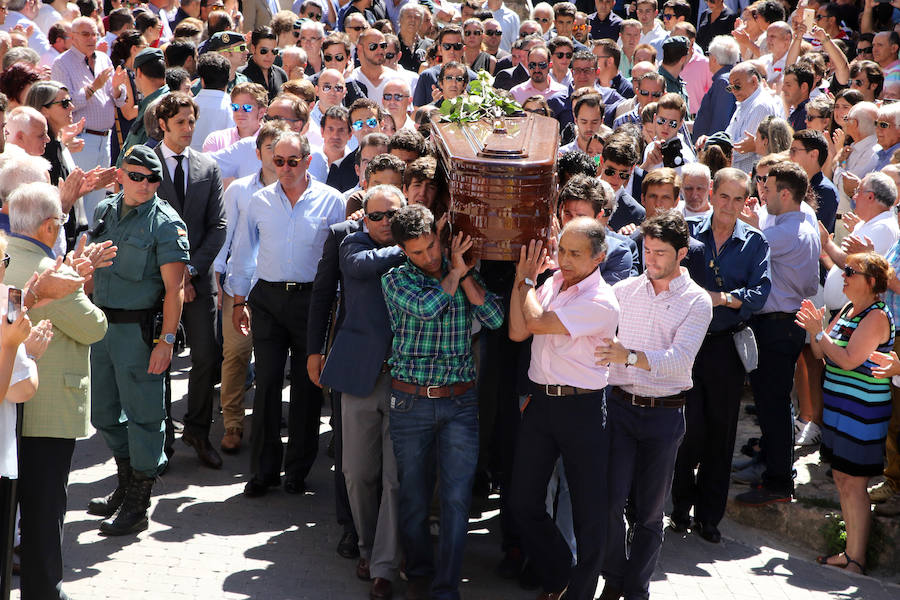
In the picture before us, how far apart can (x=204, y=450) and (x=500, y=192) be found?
10.7 ft

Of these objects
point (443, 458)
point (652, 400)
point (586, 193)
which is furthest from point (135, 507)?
point (586, 193)

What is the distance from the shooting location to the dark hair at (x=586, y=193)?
5.55m

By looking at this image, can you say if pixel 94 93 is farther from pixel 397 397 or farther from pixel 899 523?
pixel 899 523

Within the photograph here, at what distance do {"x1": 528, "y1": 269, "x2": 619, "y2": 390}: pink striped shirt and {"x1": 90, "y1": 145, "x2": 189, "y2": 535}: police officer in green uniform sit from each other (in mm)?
2291

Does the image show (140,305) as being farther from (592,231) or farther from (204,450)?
(592,231)

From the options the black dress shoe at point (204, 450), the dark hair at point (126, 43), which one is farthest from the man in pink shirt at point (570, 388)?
the dark hair at point (126, 43)

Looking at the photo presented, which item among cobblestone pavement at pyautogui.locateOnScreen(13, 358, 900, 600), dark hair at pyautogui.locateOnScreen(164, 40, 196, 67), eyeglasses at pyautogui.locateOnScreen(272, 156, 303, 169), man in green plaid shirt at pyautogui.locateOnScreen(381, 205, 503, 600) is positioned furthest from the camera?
dark hair at pyautogui.locateOnScreen(164, 40, 196, 67)

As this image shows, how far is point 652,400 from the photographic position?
5340 mm

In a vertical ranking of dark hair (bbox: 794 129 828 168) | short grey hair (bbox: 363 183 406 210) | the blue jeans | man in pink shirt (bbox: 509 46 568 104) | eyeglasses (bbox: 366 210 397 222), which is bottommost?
the blue jeans

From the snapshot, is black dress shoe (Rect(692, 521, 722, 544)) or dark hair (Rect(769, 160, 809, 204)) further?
dark hair (Rect(769, 160, 809, 204))

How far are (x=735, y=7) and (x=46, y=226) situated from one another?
42.9 ft

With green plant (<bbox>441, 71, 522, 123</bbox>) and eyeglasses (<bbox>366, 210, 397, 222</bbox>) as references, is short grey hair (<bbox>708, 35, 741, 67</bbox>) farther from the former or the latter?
eyeglasses (<bbox>366, 210, 397, 222</bbox>)

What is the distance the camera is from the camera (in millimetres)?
8206

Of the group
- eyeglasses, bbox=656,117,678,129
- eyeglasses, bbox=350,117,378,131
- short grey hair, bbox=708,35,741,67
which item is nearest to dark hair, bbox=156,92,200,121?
eyeglasses, bbox=350,117,378,131
